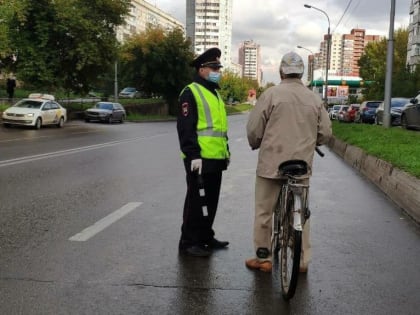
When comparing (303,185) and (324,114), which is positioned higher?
(324,114)

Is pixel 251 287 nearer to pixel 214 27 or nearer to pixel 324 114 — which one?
pixel 324 114

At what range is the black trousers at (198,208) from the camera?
5.18m

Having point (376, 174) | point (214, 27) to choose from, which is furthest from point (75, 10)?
point (214, 27)

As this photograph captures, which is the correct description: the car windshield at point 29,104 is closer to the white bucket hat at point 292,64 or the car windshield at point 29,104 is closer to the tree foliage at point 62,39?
the tree foliage at point 62,39

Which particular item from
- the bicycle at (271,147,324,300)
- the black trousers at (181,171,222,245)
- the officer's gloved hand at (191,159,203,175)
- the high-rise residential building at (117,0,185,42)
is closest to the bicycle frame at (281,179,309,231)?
the bicycle at (271,147,324,300)

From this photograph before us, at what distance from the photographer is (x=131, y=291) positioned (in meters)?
4.15

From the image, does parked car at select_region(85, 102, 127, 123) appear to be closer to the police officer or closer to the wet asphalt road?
the wet asphalt road

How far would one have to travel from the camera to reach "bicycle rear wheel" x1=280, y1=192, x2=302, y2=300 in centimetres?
397

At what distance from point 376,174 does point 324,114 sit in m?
6.48

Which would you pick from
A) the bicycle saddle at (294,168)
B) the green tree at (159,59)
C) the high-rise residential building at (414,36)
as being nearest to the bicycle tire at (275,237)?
the bicycle saddle at (294,168)

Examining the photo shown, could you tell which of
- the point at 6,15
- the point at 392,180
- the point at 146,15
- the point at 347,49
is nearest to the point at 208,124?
the point at 392,180

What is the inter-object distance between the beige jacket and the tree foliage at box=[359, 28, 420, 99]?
29910 millimetres

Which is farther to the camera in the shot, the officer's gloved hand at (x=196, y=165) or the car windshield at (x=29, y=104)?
the car windshield at (x=29, y=104)

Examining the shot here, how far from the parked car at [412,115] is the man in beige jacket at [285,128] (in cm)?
1701
